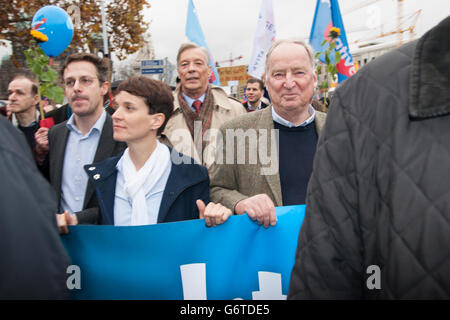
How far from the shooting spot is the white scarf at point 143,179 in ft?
6.79

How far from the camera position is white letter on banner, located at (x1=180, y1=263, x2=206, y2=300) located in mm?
1825

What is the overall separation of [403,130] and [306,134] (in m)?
1.54

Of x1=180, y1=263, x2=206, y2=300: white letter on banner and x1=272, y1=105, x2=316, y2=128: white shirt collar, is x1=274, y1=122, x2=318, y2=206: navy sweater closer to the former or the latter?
x1=272, y1=105, x2=316, y2=128: white shirt collar

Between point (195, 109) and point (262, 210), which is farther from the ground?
point (195, 109)

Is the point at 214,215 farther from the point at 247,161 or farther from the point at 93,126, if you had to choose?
the point at 93,126

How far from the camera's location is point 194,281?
185 centimetres

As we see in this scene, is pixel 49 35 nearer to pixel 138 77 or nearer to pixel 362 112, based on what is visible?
pixel 138 77

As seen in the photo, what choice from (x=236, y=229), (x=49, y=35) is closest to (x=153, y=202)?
(x=236, y=229)

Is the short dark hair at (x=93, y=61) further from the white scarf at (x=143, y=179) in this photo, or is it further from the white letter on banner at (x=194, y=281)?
the white letter on banner at (x=194, y=281)

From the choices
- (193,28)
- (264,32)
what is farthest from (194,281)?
(264,32)

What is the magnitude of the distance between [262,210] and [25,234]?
1.29 meters

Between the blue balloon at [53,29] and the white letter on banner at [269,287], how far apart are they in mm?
3021

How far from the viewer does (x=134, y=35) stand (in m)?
12.0

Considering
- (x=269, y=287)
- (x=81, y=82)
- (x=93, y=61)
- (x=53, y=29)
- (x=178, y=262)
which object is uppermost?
(x=53, y=29)
